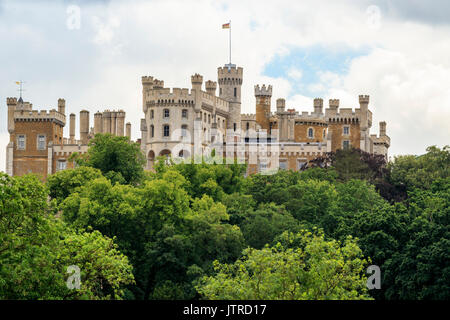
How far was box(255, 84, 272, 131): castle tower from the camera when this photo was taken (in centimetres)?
11838

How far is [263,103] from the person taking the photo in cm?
11919

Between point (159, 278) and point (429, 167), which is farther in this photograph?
point (429, 167)

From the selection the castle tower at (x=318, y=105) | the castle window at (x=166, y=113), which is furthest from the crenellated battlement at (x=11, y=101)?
the castle tower at (x=318, y=105)

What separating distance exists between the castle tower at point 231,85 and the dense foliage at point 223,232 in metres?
20.1

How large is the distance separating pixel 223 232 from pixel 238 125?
54.4 m

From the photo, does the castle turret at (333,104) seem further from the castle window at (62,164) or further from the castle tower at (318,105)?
the castle window at (62,164)

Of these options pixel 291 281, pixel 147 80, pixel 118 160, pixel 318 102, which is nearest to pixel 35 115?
pixel 147 80

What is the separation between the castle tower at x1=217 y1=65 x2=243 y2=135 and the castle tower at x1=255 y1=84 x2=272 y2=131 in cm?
455

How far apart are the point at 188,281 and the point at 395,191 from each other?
122 feet

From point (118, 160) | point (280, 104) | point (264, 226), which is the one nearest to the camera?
point (264, 226)

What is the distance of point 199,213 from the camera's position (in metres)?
64.8

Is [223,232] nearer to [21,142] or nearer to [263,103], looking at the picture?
[21,142]
